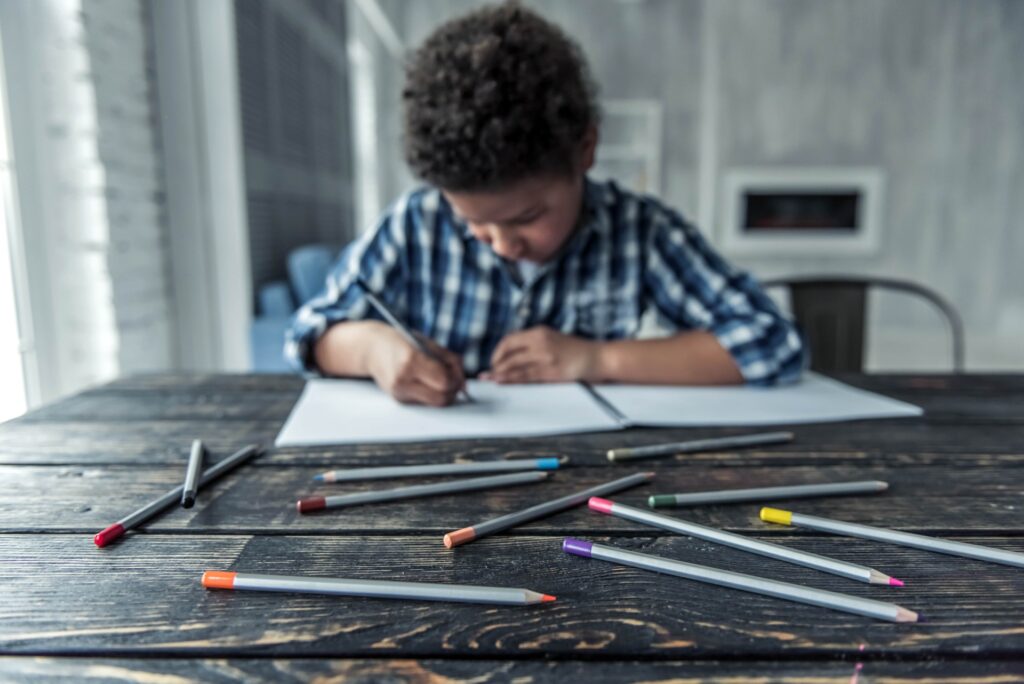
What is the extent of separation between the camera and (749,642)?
313mm

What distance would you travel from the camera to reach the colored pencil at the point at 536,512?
0.42 metres

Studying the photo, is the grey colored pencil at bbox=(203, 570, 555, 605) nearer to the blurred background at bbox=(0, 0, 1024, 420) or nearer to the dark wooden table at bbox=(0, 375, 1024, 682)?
the dark wooden table at bbox=(0, 375, 1024, 682)

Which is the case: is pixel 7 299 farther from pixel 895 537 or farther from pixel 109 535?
pixel 895 537

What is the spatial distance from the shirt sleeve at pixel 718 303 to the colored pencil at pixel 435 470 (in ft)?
1.57

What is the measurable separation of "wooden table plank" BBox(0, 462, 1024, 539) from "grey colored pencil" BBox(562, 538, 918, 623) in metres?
0.05

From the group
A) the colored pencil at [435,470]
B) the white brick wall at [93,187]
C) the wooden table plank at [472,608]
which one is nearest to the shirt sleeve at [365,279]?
the colored pencil at [435,470]

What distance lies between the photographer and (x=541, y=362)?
920 mm

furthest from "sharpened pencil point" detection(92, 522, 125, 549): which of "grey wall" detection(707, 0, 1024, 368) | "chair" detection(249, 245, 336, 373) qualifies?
"grey wall" detection(707, 0, 1024, 368)

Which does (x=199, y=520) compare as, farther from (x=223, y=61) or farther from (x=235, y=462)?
(x=223, y=61)

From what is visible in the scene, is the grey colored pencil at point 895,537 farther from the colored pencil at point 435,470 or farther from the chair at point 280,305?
the chair at point 280,305

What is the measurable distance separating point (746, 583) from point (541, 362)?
579mm

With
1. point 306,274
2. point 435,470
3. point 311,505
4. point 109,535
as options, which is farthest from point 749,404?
point 306,274

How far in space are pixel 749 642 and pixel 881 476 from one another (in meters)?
0.31

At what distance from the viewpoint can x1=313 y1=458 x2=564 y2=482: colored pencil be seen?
54 centimetres
